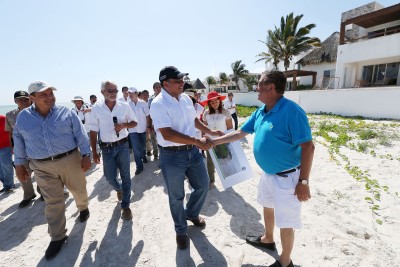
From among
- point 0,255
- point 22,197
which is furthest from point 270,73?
point 22,197

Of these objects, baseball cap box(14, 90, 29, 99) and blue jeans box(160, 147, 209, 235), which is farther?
baseball cap box(14, 90, 29, 99)

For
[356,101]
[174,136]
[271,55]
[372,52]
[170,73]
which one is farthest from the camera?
[271,55]

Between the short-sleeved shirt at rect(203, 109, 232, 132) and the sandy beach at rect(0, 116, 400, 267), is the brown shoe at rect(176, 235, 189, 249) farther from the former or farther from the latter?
the short-sleeved shirt at rect(203, 109, 232, 132)

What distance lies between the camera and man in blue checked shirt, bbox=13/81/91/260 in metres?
2.72

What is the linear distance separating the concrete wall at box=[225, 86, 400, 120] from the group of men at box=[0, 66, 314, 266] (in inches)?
457

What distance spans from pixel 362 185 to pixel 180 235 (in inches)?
140

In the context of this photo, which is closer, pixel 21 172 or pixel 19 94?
pixel 21 172

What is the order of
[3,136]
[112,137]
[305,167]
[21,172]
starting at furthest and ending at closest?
[3,136] → [112,137] → [21,172] → [305,167]

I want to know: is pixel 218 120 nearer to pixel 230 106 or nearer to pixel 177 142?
pixel 177 142

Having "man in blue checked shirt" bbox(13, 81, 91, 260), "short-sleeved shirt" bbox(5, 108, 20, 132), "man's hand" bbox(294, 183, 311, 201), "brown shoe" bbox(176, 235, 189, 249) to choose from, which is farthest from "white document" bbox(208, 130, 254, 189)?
"short-sleeved shirt" bbox(5, 108, 20, 132)

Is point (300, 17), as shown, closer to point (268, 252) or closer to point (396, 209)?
point (396, 209)

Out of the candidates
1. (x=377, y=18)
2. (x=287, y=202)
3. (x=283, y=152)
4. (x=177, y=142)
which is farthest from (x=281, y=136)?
(x=377, y=18)

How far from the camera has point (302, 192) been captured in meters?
1.99

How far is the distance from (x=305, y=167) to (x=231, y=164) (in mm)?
1479
